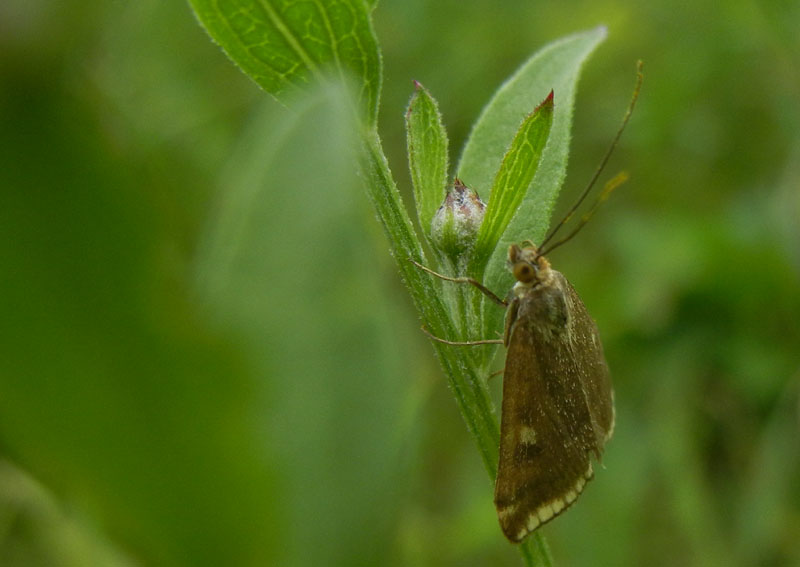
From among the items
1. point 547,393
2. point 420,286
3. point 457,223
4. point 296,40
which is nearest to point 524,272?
point 547,393

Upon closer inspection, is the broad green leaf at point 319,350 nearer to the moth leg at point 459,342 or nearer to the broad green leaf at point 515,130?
the moth leg at point 459,342

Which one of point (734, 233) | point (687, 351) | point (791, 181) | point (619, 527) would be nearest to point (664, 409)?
point (687, 351)

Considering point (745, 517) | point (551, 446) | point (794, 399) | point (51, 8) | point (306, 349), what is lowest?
point (745, 517)

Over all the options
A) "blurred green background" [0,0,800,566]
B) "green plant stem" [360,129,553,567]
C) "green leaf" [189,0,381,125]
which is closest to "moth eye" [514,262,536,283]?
"green plant stem" [360,129,553,567]

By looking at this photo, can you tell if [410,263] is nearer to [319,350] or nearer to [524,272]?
[524,272]

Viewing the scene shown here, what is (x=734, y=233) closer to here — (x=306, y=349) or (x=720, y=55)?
(x=720, y=55)

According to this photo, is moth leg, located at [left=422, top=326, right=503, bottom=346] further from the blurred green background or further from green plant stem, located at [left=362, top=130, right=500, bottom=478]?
the blurred green background
